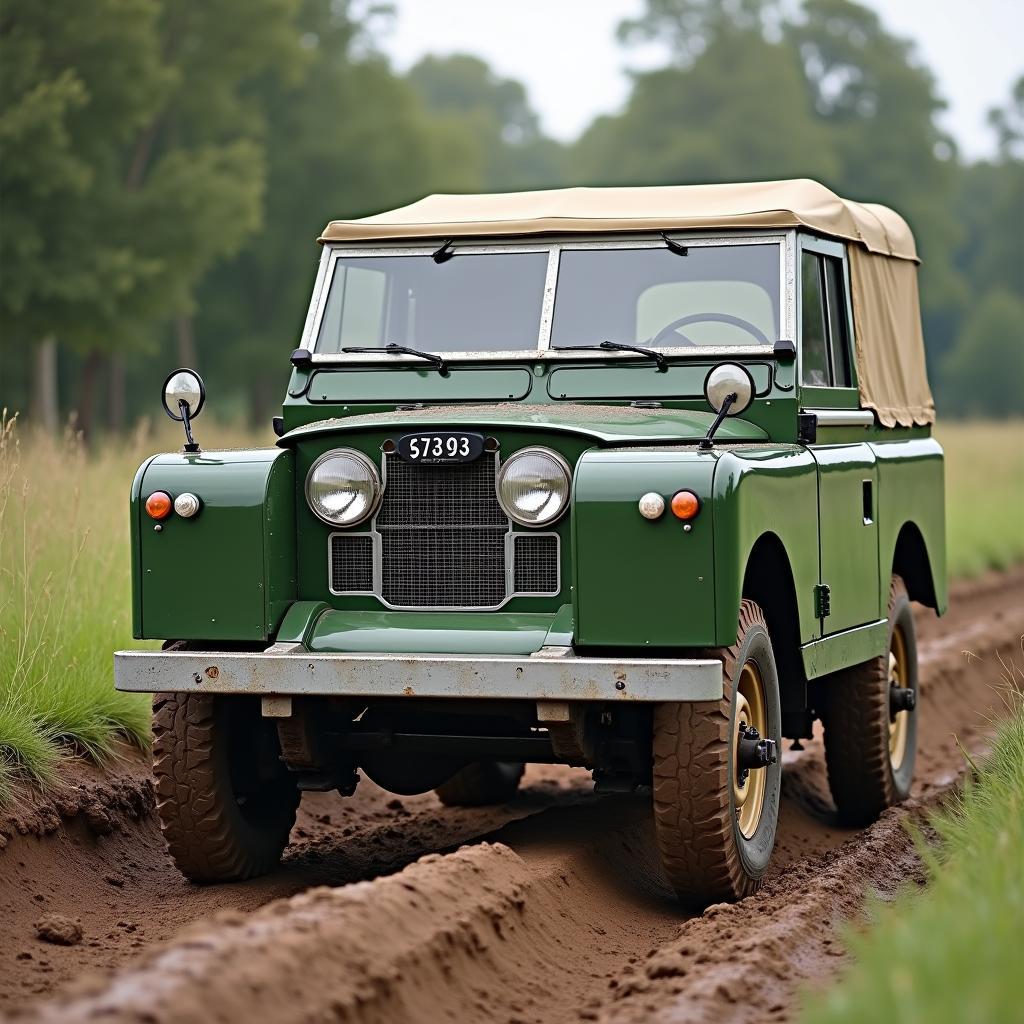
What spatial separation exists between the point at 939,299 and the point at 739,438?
59447 mm

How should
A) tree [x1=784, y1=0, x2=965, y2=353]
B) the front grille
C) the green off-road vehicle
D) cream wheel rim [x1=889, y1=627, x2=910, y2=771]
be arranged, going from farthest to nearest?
tree [x1=784, y1=0, x2=965, y2=353] < cream wheel rim [x1=889, y1=627, x2=910, y2=771] < the front grille < the green off-road vehicle

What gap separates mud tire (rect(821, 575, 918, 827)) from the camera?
27.6 ft

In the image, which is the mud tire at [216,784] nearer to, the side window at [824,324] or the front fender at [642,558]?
the front fender at [642,558]

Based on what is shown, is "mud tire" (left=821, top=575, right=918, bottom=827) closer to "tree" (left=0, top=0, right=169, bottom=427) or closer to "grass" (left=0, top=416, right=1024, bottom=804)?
"grass" (left=0, top=416, right=1024, bottom=804)

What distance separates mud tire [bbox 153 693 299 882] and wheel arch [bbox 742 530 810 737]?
1914 mm

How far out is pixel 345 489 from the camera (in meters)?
6.74

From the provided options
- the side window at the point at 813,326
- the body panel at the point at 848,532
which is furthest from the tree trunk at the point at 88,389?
the side window at the point at 813,326

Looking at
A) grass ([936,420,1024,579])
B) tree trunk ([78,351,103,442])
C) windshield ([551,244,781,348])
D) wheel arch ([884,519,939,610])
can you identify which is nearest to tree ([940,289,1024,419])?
grass ([936,420,1024,579])

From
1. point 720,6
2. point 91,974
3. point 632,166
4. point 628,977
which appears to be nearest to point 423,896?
point 628,977

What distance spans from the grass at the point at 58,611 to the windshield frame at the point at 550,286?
1457 mm

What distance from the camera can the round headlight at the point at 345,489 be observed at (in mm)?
6730

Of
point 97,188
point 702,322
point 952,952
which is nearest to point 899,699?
point 702,322

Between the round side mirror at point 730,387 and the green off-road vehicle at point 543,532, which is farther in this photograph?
the round side mirror at point 730,387

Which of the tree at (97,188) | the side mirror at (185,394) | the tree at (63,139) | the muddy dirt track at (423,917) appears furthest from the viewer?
the tree at (97,188)
